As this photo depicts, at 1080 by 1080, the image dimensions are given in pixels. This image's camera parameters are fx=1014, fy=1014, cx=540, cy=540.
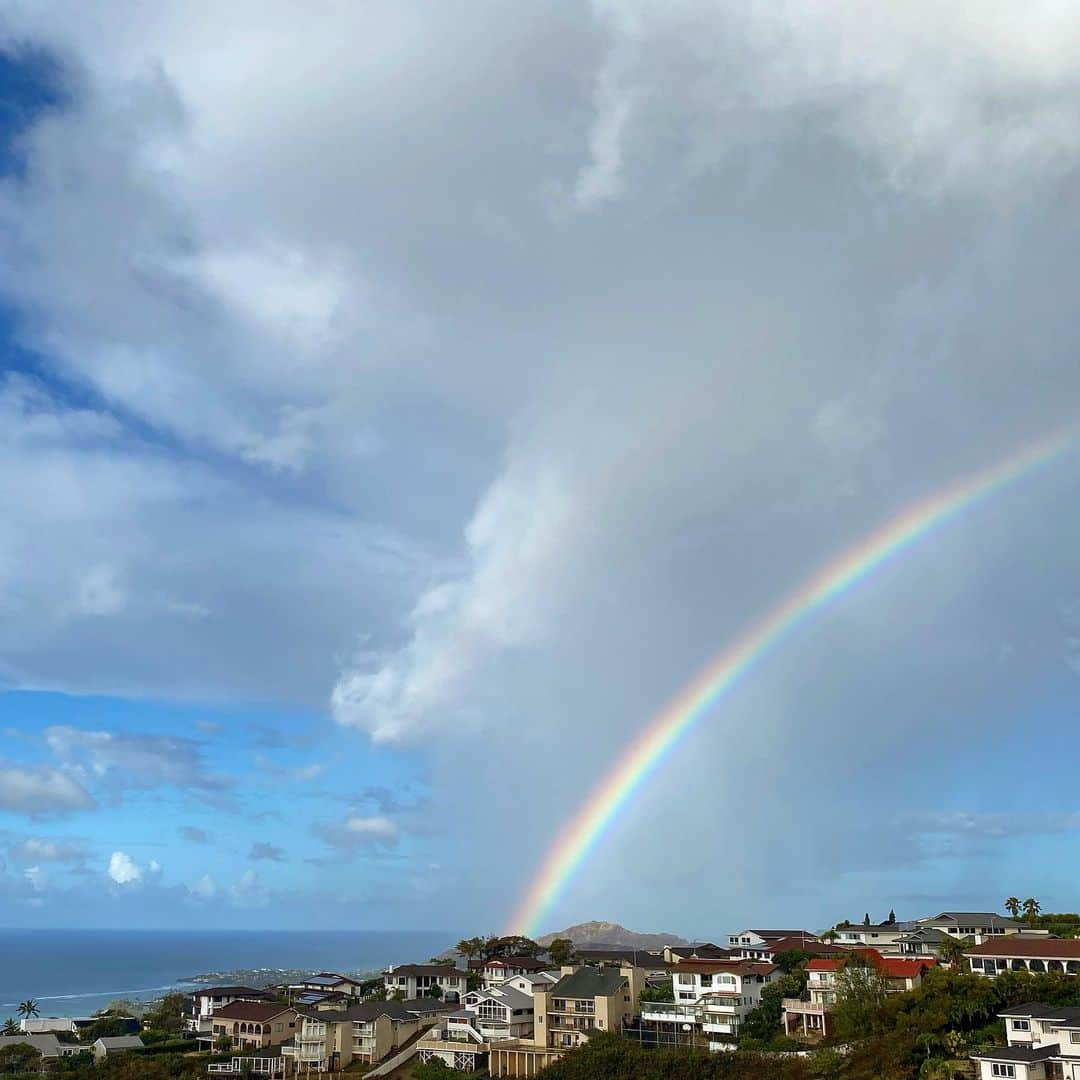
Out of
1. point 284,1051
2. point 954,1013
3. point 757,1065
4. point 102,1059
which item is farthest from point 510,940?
point 954,1013

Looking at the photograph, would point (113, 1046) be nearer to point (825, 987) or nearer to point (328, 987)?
point (328, 987)

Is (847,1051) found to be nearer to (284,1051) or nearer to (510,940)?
(284,1051)

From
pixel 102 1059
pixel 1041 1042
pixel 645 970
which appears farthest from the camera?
pixel 645 970

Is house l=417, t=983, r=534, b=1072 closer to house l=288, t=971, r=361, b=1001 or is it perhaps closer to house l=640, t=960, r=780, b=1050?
house l=640, t=960, r=780, b=1050

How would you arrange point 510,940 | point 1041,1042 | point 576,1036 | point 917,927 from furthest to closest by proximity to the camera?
point 510,940 → point 917,927 → point 576,1036 → point 1041,1042

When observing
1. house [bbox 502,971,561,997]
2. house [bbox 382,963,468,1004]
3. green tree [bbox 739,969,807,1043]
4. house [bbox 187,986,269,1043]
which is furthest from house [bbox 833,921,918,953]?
house [bbox 187,986,269,1043]

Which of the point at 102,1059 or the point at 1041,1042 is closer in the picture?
the point at 1041,1042

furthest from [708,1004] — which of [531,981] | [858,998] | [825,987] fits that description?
[531,981]
